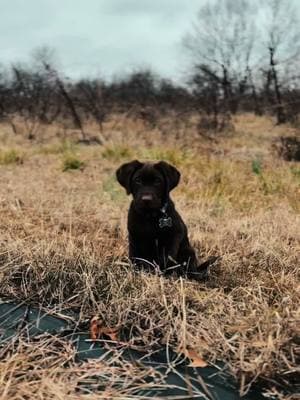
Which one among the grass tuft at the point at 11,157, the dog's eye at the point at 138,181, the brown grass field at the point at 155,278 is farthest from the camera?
the grass tuft at the point at 11,157

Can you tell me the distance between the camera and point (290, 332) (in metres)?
3.21

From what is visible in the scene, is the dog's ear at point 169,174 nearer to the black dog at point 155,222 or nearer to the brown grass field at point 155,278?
the black dog at point 155,222

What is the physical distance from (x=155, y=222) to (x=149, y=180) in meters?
0.35

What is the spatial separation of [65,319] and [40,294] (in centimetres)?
41

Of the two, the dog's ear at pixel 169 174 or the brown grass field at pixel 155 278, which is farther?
the dog's ear at pixel 169 174

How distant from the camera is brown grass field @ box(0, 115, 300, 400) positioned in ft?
9.85

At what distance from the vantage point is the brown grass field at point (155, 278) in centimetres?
300

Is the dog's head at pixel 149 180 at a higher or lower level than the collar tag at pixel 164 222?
higher

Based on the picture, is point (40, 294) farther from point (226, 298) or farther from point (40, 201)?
point (40, 201)

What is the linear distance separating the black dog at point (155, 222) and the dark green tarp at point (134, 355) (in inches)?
42.5

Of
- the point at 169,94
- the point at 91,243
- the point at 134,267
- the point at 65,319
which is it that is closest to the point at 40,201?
the point at 91,243

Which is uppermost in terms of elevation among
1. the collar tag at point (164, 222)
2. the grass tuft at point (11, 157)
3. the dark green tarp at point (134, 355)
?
the grass tuft at point (11, 157)

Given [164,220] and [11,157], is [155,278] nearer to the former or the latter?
[164,220]

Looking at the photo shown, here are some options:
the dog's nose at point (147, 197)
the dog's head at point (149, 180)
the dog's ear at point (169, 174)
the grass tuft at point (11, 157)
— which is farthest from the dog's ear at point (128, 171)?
the grass tuft at point (11, 157)
